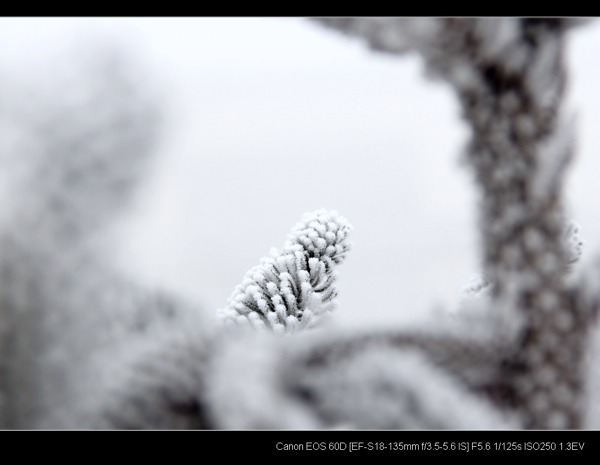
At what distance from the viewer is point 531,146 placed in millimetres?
310

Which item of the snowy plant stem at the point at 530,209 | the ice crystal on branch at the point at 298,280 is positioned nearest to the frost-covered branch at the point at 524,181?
the snowy plant stem at the point at 530,209

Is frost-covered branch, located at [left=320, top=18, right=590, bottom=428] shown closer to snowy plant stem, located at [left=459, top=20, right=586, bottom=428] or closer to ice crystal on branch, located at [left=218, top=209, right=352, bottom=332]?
snowy plant stem, located at [left=459, top=20, right=586, bottom=428]

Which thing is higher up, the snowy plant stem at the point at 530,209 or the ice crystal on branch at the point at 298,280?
the ice crystal on branch at the point at 298,280

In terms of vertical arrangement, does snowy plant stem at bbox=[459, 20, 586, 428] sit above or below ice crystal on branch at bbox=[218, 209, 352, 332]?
below

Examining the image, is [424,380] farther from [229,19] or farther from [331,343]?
[229,19]

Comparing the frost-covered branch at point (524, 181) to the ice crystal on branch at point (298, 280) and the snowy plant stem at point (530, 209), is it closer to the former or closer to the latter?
the snowy plant stem at point (530, 209)

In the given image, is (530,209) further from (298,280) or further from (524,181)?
(298,280)

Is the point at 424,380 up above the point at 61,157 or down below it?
below

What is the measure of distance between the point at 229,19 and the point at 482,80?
0.57 metres

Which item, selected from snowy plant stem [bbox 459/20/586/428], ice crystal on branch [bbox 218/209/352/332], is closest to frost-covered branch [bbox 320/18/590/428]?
snowy plant stem [bbox 459/20/586/428]

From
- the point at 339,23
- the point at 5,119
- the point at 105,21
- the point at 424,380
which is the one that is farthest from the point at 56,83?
the point at 105,21

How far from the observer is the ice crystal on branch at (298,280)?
84 cm

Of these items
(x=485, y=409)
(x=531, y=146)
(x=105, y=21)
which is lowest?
(x=485, y=409)

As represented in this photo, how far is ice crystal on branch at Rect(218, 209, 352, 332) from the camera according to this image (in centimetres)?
84
